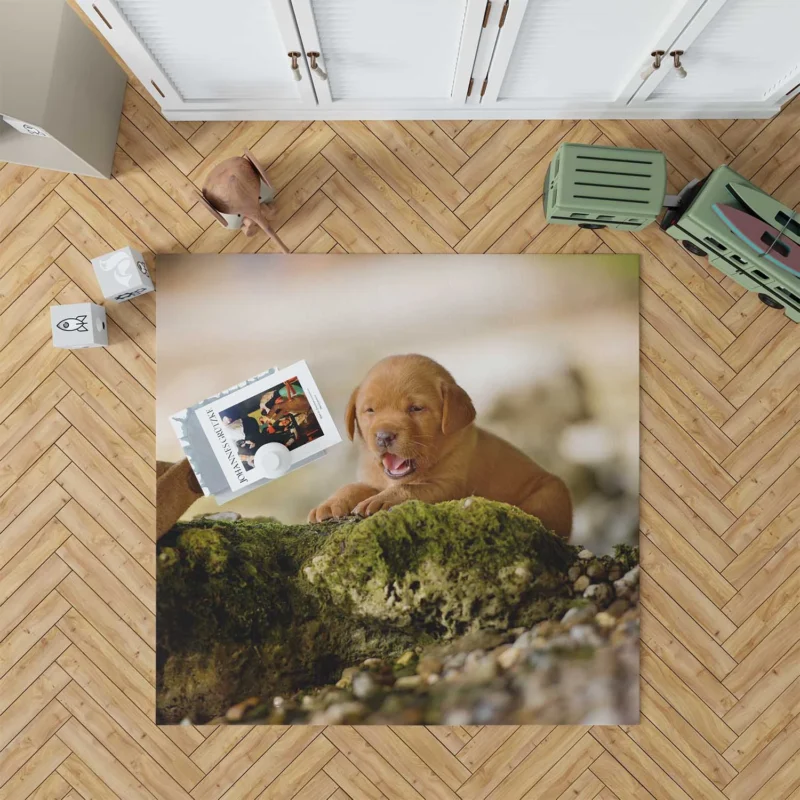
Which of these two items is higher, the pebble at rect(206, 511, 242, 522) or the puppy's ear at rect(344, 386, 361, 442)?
the pebble at rect(206, 511, 242, 522)

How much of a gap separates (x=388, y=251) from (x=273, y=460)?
71 cm

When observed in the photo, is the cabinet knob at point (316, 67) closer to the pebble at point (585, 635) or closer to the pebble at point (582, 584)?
the pebble at point (582, 584)

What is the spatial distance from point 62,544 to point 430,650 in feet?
3.72

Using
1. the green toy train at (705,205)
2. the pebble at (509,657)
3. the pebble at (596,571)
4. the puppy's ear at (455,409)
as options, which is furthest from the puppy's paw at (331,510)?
the green toy train at (705,205)

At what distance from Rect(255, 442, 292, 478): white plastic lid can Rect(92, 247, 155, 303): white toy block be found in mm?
593

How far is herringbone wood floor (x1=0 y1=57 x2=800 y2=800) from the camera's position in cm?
175

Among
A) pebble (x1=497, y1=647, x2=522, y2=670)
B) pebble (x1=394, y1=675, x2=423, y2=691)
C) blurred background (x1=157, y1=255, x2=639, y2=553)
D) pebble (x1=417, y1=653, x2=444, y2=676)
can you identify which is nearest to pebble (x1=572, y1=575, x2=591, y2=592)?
blurred background (x1=157, y1=255, x2=639, y2=553)

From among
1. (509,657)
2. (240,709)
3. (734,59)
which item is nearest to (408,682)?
(509,657)

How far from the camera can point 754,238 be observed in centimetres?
156

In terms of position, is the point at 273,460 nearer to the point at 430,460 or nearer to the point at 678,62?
the point at 430,460

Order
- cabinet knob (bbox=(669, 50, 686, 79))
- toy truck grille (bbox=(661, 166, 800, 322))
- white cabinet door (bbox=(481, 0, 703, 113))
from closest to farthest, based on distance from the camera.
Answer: white cabinet door (bbox=(481, 0, 703, 113)) → cabinet knob (bbox=(669, 50, 686, 79)) → toy truck grille (bbox=(661, 166, 800, 322))

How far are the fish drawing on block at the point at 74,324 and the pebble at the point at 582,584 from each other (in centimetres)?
160

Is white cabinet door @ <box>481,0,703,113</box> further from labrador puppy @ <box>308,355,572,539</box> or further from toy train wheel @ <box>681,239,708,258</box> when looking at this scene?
labrador puppy @ <box>308,355,572,539</box>

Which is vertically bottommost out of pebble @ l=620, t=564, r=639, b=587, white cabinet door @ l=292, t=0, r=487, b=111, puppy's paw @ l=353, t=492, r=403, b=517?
pebble @ l=620, t=564, r=639, b=587
